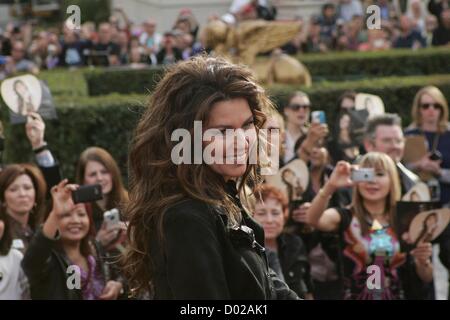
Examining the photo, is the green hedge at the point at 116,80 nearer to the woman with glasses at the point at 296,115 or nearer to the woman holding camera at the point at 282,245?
the woman with glasses at the point at 296,115

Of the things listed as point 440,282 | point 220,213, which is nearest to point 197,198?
point 220,213

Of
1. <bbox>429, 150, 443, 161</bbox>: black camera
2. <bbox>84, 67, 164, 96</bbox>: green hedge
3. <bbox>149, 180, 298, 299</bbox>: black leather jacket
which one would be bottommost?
<bbox>149, 180, 298, 299</bbox>: black leather jacket

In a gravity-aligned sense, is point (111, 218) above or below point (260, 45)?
below

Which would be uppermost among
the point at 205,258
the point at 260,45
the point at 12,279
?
the point at 260,45

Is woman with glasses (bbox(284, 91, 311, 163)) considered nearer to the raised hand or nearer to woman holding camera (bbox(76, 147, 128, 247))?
woman holding camera (bbox(76, 147, 128, 247))

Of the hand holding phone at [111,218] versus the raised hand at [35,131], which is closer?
the hand holding phone at [111,218]

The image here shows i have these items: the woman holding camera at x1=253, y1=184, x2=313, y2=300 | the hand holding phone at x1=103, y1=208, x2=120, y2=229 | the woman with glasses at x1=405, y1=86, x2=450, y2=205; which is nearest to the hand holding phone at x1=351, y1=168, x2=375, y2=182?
the woman holding camera at x1=253, y1=184, x2=313, y2=300

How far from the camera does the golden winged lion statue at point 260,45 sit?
1223 cm

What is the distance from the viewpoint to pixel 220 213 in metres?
2.81

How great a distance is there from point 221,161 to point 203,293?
1.22 feet

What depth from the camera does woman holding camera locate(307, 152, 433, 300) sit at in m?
5.80

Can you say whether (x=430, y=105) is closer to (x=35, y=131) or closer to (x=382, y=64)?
(x=35, y=131)

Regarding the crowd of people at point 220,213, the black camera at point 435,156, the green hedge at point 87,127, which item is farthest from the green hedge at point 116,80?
the black camera at point 435,156

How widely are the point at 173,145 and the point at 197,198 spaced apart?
20 cm
